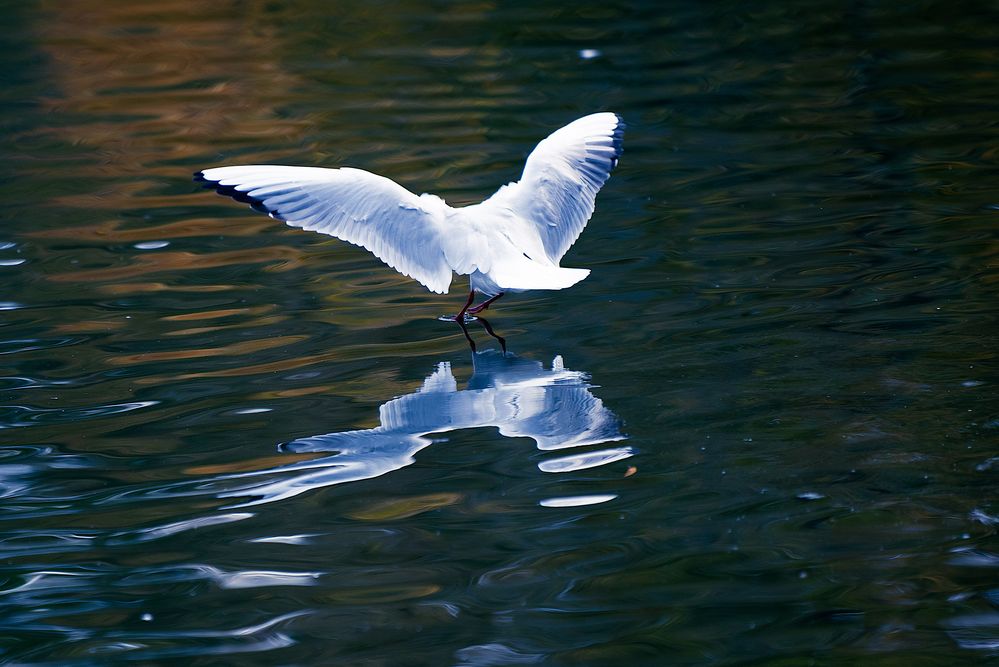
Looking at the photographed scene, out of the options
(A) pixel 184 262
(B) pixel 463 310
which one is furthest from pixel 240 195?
(A) pixel 184 262

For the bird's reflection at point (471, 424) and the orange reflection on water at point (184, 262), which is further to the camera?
the orange reflection on water at point (184, 262)

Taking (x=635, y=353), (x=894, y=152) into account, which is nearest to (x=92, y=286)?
(x=635, y=353)

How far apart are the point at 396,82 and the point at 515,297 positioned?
4933 millimetres

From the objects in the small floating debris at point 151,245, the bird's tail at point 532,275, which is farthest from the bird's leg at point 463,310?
the small floating debris at point 151,245

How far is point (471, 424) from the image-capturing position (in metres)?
4.50

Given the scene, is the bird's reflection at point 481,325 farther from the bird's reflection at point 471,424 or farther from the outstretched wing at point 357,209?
the outstretched wing at point 357,209

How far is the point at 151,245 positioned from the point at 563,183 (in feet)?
7.99

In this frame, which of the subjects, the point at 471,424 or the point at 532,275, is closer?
the point at 471,424

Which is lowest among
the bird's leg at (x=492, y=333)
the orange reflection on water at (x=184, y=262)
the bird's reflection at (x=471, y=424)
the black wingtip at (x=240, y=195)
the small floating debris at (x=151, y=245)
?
the bird's reflection at (x=471, y=424)

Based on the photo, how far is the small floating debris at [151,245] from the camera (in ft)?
21.9

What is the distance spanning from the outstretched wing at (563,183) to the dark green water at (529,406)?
14.7 inches

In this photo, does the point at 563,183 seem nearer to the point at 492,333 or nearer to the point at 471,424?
the point at 492,333

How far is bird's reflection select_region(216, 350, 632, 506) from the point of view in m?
4.14

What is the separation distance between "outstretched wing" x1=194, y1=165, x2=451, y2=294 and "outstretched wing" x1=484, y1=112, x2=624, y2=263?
0.39m
